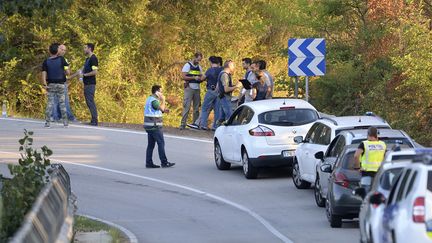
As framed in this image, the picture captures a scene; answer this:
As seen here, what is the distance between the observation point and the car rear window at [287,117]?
22953 mm

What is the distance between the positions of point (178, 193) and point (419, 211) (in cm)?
1089

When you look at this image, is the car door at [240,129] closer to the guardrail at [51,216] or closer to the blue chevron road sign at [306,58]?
the blue chevron road sign at [306,58]

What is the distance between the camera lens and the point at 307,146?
20969 millimetres

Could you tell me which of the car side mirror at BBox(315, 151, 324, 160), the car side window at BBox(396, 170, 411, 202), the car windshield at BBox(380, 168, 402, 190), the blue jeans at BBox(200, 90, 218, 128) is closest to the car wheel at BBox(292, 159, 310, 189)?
the car side mirror at BBox(315, 151, 324, 160)

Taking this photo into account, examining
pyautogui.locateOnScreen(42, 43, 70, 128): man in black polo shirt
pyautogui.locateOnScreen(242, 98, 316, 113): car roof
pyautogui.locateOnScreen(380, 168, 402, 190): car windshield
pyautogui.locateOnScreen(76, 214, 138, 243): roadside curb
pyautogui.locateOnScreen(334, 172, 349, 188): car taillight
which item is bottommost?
pyautogui.locateOnScreen(76, 214, 138, 243): roadside curb

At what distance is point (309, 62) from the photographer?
1000 inches

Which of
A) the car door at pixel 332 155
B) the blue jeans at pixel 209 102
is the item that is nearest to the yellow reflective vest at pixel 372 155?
the car door at pixel 332 155

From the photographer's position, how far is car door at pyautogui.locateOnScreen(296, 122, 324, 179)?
2083cm

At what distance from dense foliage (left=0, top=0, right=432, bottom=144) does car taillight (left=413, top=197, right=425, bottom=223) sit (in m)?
18.5

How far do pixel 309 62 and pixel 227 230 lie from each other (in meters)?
8.77

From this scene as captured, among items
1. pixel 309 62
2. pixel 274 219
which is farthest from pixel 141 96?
pixel 274 219

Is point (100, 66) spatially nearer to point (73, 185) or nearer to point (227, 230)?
point (73, 185)

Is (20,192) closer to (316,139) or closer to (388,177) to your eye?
(388,177)

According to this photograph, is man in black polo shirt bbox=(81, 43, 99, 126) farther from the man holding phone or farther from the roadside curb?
the roadside curb
